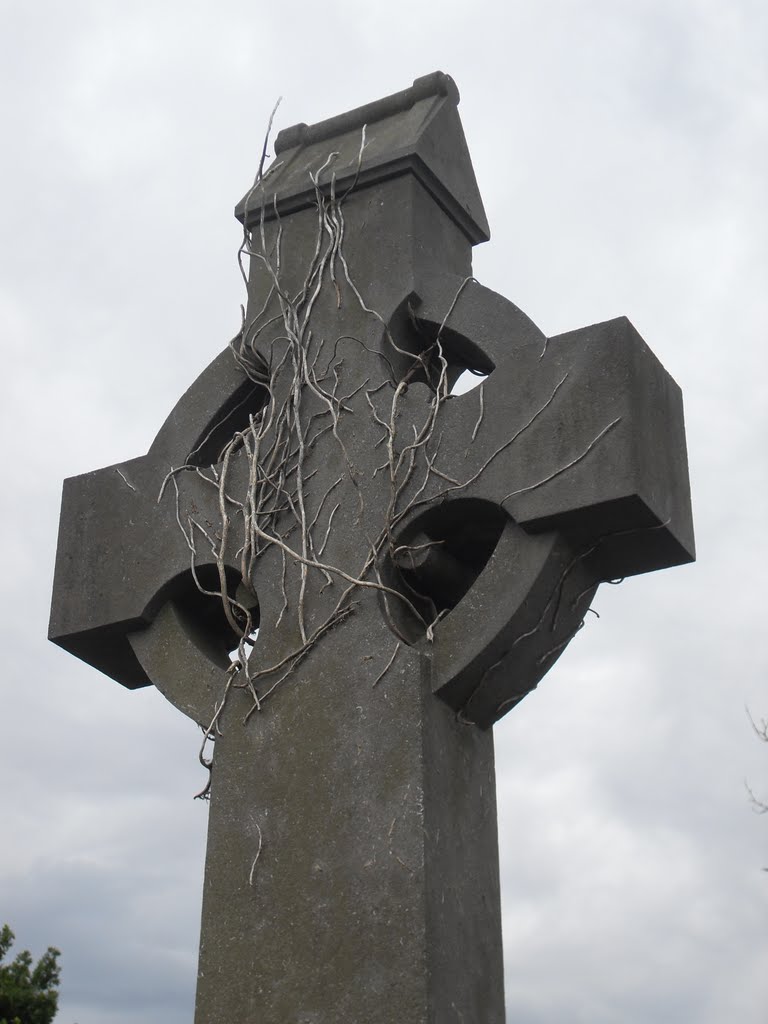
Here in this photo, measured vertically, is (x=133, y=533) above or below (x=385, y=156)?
below

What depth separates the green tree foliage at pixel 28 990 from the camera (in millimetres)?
7324

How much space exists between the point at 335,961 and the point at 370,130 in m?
2.93

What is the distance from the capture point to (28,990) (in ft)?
24.4

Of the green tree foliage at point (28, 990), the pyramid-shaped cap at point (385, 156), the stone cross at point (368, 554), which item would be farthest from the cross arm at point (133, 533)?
the green tree foliage at point (28, 990)

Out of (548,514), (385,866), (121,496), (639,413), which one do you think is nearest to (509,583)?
(548,514)

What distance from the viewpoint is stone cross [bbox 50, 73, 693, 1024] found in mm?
3723

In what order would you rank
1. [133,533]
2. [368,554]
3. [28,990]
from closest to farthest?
[368,554]
[133,533]
[28,990]

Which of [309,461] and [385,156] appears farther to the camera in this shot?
[385,156]

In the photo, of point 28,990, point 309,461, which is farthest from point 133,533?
point 28,990

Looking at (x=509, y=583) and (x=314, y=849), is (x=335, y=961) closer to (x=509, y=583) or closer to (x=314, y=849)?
(x=314, y=849)

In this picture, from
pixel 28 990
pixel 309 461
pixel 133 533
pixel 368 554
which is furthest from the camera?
pixel 28 990

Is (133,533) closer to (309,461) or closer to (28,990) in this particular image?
(309,461)

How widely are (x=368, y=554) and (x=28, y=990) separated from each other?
4.48 m

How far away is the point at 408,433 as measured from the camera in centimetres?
429
